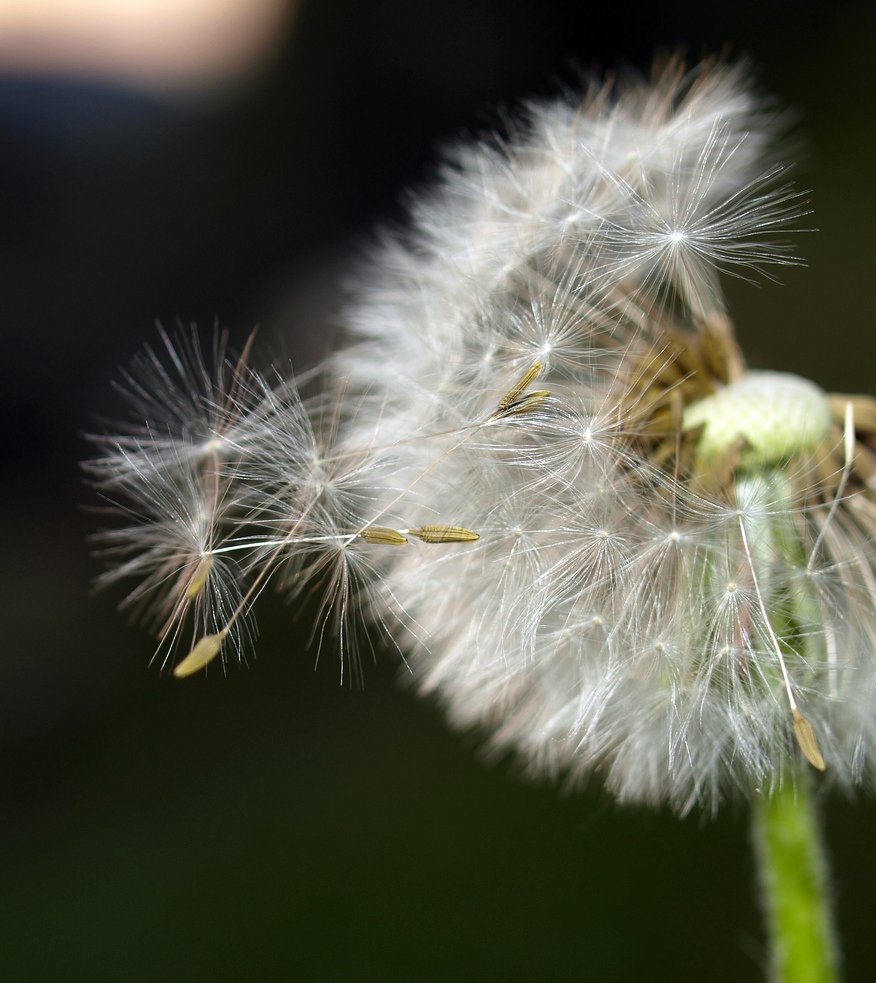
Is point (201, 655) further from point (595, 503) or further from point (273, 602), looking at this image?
point (273, 602)

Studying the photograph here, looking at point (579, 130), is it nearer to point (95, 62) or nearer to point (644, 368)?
point (644, 368)

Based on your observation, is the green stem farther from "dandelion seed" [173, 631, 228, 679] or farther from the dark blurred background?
the dark blurred background

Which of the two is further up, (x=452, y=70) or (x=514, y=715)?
(x=452, y=70)

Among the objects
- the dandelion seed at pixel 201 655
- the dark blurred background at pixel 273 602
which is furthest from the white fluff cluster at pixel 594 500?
the dark blurred background at pixel 273 602

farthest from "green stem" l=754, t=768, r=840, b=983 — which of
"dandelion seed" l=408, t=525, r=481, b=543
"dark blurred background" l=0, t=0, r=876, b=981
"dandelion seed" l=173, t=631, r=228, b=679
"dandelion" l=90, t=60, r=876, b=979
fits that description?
"dark blurred background" l=0, t=0, r=876, b=981

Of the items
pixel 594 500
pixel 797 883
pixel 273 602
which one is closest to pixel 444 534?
pixel 594 500

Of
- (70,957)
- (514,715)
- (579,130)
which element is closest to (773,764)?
(514,715)

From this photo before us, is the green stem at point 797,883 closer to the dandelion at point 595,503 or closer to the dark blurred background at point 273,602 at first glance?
the dandelion at point 595,503
